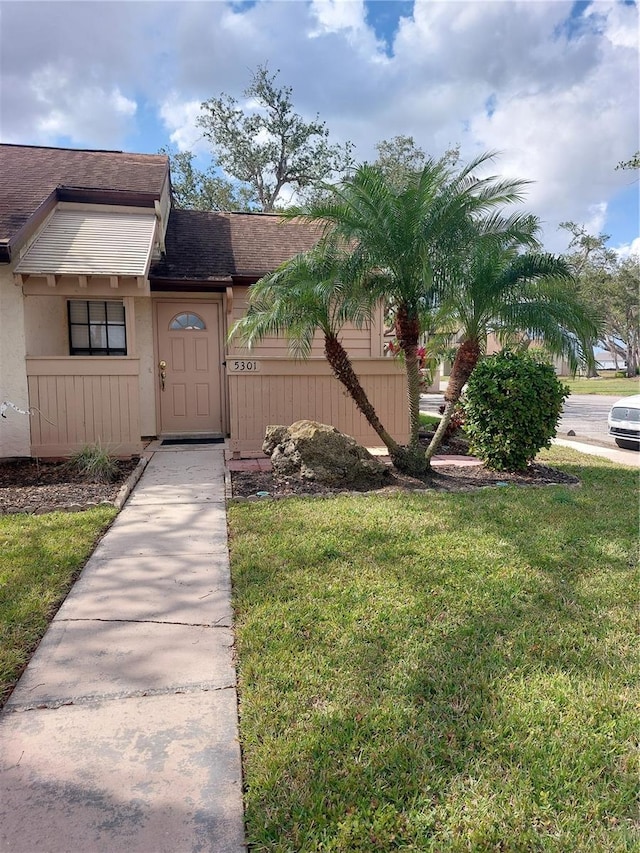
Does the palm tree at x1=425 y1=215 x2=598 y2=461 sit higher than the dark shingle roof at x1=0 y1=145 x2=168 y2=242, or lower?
lower

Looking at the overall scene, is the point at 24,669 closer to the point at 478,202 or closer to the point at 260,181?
the point at 478,202

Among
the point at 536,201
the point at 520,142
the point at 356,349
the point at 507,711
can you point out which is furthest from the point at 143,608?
the point at 520,142

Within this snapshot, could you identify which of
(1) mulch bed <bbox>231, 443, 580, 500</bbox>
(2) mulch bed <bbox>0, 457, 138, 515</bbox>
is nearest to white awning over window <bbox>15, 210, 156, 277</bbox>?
(2) mulch bed <bbox>0, 457, 138, 515</bbox>

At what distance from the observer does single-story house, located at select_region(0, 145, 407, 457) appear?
7.75 m

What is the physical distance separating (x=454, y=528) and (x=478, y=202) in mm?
4022

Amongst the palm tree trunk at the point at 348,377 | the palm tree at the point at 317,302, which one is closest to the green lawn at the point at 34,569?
the palm tree at the point at 317,302

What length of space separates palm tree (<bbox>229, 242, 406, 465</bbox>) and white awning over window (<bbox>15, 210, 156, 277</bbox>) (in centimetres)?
221

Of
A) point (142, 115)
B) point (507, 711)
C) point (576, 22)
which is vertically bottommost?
point (507, 711)

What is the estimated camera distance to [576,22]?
7.68 m

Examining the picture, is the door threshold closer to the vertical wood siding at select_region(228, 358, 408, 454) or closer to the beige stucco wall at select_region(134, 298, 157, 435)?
the beige stucco wall at select_region(134, 298, 157, 435)

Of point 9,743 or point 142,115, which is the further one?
point 142,115

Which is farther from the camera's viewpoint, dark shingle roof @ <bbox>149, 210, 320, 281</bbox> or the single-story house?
dark shingle roof @ <bbox>149, 210, 320, 281</bbox>

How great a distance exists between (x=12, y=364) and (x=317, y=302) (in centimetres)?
475

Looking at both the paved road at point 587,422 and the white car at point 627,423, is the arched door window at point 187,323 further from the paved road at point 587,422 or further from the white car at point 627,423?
the paved road at point 587,422
